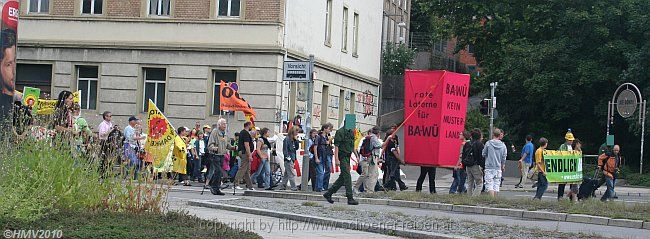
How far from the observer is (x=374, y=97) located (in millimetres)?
54156

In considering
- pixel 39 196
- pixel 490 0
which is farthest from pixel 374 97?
pixel 39 196

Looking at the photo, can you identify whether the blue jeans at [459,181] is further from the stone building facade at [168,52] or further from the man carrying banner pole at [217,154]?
the stone building facade at [168,52]

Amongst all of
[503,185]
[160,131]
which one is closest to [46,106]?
[160,131]

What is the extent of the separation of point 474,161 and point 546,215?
176 inches

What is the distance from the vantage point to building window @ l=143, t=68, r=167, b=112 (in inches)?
1598

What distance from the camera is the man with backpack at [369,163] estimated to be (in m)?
24.5

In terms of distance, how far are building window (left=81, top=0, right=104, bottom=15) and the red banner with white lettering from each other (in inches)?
817

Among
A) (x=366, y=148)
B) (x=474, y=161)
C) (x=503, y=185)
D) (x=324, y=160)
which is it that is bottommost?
(x=503, y=185)

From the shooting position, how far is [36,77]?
137ft

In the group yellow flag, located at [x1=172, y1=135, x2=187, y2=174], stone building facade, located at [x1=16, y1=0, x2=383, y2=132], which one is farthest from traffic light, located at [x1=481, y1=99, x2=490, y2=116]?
yellow flag, located at [x1=172, y1=135, x2=187, y2=174]

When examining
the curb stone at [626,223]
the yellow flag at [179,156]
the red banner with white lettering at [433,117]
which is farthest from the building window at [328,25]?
the curb stone at [626,223]

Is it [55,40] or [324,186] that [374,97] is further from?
[324,186]

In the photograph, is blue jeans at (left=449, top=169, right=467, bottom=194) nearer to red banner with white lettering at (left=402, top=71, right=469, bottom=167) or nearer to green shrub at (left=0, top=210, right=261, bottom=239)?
red banner with white lettering at (left=402, top=71, right=469, bottom=167)

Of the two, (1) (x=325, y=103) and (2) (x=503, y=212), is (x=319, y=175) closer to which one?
(2) (x=503, y=212)
